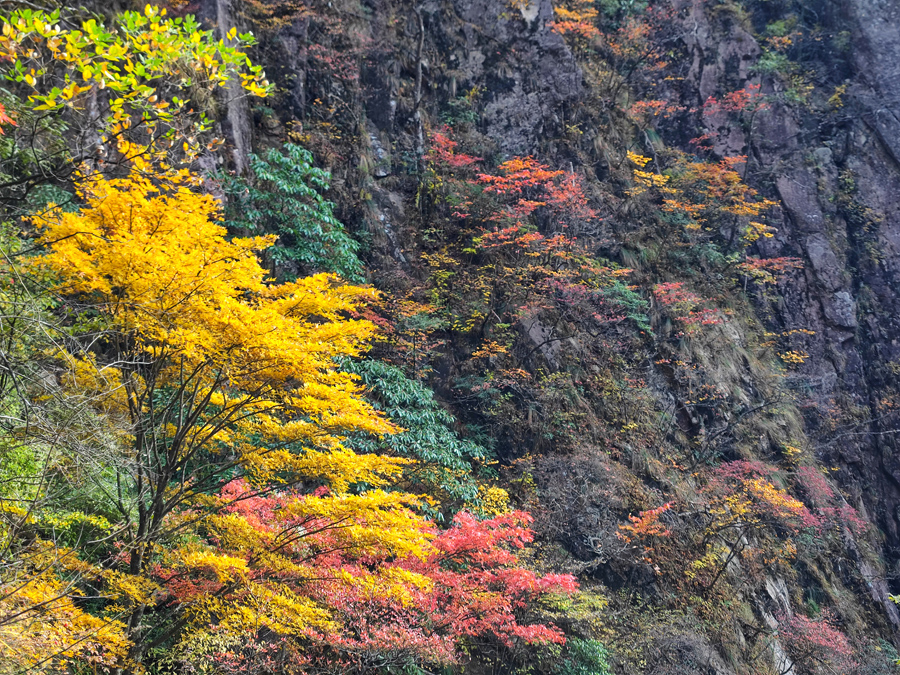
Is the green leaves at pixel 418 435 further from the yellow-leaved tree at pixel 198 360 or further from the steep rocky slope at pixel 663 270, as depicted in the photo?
the yellow-leaved tree at pixel 198 360

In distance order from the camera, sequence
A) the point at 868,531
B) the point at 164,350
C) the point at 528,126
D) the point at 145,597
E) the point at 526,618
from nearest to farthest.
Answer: the point at 145,597
the point at 164,350
the point at 526,618
the point at 868,531
the point at 528,126

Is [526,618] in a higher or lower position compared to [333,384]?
lower

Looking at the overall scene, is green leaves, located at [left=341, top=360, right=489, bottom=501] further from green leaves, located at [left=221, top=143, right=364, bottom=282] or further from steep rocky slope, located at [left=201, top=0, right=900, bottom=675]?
green leaves, located at [left=221, top=143, right=364, bottom=282]

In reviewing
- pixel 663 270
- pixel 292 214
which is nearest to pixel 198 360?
pixel 292 214

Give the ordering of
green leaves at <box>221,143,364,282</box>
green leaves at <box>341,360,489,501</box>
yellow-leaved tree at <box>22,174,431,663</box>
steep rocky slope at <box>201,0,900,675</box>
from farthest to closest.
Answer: steep rocky slope at <box>201,0,900,675</box> < green leaves at <box>221,143,364,282</box> < green leaves at <box>341,360,489,501</box> < yellow-leaved tree at <box>22,174,431,663</box>

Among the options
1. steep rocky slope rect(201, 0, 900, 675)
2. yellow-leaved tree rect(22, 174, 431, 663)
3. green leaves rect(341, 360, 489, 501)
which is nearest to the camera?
yellow-leaved tree rect(22, 174, 431, 663)

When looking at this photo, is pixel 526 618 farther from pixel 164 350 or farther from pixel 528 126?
pixel 528 126

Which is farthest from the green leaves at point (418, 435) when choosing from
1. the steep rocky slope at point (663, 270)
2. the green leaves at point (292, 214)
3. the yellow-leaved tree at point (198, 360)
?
the yellow-leaved tree at point (198, 360)

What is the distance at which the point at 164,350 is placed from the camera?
6.21m

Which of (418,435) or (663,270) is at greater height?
(663,270)

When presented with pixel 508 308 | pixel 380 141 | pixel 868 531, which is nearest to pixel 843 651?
pixel 868 531

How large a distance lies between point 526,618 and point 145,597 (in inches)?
231

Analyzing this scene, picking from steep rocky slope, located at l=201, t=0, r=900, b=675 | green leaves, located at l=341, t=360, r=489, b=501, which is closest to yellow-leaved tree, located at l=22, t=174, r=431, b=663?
green leaves, located at l=341, t=360, r=489, b=501

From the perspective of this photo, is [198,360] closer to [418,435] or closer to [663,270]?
[418,435]
